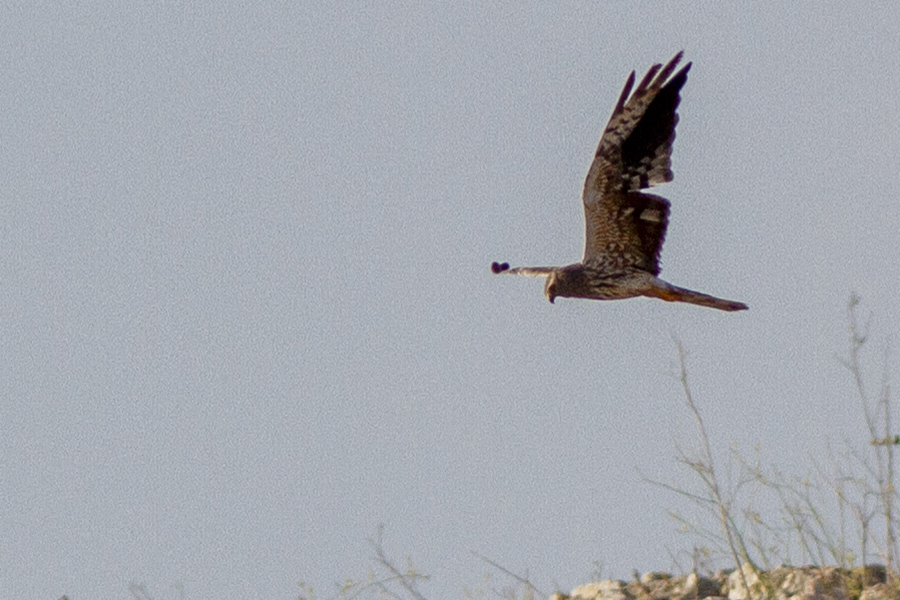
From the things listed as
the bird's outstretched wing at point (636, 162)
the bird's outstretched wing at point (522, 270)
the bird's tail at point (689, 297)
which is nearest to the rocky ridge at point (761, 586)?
the bird's tail at point (689, 297)

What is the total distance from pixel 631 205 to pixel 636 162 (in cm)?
30

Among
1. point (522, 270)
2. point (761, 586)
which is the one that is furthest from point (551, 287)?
point (761, 586)

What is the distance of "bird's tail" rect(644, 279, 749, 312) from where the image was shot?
9727 millimetres

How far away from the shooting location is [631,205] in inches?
389

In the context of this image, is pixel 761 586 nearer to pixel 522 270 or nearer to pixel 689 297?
pixel 689 297

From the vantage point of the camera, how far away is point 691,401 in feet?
20.6

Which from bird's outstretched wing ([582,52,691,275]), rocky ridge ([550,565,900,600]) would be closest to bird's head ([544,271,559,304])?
bird's outstretched wing ([582,52,691,275])

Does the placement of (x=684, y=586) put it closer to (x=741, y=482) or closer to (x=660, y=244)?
(x=741, y=482)

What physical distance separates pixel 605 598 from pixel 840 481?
1.31m

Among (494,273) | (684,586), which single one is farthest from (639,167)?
(684,586)

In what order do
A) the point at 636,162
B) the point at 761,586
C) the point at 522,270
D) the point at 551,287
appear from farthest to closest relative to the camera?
the point at 522,270 → the point at 551,287 → the point at 636,162 → the point at 761,586

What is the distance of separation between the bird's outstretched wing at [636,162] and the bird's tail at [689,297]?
319mm

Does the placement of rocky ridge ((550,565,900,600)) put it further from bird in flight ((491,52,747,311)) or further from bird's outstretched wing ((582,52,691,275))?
bird's outstretched wing ((582,52,691,275))

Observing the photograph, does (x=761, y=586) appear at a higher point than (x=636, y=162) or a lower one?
lower
